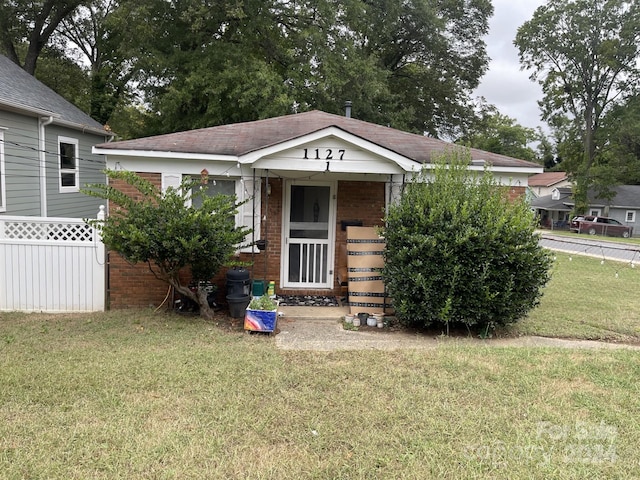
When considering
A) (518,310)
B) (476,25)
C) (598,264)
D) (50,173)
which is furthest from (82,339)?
(476,25)

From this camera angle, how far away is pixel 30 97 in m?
11.6

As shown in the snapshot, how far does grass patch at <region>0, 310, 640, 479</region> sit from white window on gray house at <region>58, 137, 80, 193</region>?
8.71 metres

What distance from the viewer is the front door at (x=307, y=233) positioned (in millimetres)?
8094

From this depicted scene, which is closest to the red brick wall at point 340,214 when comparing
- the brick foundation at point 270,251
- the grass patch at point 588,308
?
the brick foundation at point 270,251

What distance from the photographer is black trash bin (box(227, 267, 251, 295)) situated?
6676mm

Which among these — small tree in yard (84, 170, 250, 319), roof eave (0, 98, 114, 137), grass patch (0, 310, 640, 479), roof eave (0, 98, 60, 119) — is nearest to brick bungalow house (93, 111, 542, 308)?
small tree in yard (84, 170, 250, 319)

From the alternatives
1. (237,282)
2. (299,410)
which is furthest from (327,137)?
(299,410)

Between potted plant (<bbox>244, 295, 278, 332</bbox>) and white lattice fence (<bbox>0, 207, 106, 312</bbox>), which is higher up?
white lattice fence (<bbox>0, 207, 106, 312</bbox>)

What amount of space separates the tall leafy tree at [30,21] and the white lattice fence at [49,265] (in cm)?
1899

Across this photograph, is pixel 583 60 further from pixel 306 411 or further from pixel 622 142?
pixel 306 411

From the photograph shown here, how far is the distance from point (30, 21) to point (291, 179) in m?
21.8

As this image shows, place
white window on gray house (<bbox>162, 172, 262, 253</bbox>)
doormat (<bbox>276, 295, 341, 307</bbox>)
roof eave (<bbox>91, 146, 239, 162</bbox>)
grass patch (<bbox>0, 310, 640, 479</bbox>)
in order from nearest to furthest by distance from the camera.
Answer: grass patch (<bbox>0, 310, 640, 479</bbox>) < roof eave (<bbox>91, 146, 239, 162</bbox>) < white window on gray house (<bbox>162, 172, 262, 253</bbox>) < doormat (<bbox>276, 295, 341, 307</bbox>)

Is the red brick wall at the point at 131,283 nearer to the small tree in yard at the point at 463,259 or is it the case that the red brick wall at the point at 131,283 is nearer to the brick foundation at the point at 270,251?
the brick foundation at the point at 270,251

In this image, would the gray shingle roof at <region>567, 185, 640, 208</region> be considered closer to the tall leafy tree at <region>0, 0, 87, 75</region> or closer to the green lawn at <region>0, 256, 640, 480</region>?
the green lawn at <region>0, 256, 640, 480</region>
